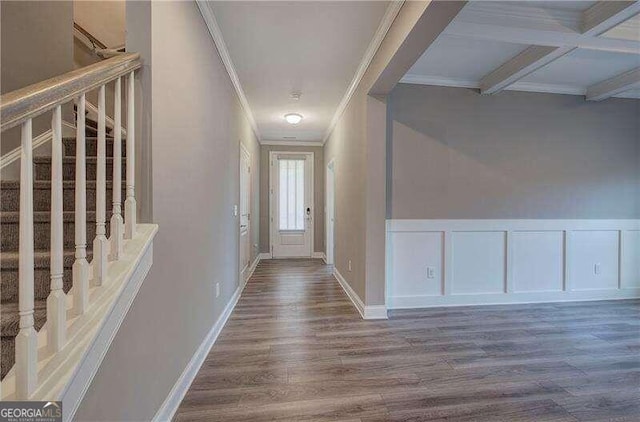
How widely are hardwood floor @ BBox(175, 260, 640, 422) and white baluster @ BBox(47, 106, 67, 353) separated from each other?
99 centimetres

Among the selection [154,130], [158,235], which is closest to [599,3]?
[154,130]

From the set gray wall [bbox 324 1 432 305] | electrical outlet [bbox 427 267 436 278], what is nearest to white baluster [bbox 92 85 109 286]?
gray wall [bbox 324 1 432 305]

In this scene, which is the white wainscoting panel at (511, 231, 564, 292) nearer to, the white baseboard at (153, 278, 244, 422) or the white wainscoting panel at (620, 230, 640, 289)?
the white wainscoting panel at (620, 230, 640, 289)

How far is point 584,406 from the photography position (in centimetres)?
163

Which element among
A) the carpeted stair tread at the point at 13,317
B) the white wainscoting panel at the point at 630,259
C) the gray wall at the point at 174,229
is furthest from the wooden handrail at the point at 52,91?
the white wainscoting panel at the point at 630,259

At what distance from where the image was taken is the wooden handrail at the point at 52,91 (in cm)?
72

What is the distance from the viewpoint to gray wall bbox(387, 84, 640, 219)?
312 centimetres

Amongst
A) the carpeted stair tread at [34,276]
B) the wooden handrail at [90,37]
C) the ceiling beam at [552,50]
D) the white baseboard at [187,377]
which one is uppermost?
the wooden handrail at [90,37]

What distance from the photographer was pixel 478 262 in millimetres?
3217

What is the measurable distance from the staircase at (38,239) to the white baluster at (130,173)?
20 cm

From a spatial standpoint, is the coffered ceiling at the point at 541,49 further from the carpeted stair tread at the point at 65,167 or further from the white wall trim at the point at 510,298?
the carpeted stair tread at the point at 65,167

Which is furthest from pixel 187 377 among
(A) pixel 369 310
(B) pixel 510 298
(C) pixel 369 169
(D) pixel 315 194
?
(D) pixel 315 194

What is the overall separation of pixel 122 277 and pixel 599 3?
333 centimetres

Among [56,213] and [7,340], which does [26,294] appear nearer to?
[56,213]
